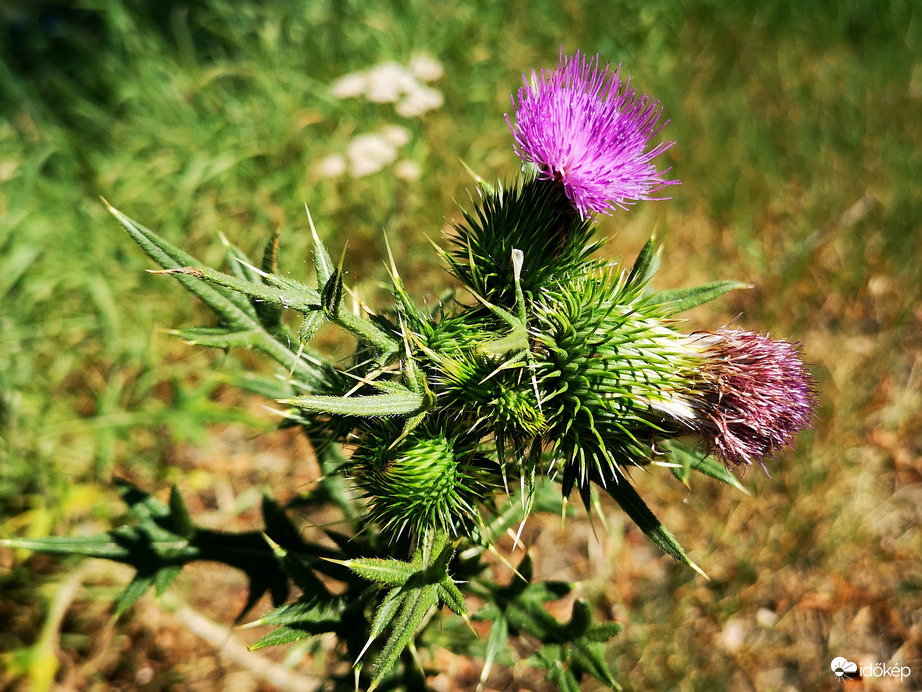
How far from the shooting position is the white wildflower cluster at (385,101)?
3756 mm

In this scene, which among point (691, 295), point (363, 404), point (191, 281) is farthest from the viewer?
point (691, 295)

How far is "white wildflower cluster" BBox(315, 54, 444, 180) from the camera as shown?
3756mm

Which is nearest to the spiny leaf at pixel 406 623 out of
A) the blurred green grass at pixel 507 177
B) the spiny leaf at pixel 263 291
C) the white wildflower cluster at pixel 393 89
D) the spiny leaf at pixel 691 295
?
the spiny leaf at pixel 263 291

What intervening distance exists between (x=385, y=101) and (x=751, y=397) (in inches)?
129

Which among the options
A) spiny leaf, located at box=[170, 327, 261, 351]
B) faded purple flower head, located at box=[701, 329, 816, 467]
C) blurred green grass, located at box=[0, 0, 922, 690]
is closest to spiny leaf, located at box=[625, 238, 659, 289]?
faded purple flower head, located at box=[701, 329, 816, 467]

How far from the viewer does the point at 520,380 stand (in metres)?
1.48

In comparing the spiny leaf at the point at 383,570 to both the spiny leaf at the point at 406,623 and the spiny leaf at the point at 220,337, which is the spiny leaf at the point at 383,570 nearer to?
the spiny leaf at the point at 406,623

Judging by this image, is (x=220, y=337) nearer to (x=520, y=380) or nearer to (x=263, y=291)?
(x=263, y=291)

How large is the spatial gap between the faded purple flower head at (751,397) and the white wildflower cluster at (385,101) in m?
2.69

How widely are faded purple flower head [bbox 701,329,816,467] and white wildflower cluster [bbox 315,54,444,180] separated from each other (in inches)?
106

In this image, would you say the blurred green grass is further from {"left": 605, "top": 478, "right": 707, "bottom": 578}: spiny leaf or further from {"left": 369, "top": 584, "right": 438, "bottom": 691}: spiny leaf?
{"left": 369, "top": 584, "right": 438, "bottom": 691}: spiny leaf

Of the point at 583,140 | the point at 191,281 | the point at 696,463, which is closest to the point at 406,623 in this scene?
the point at 696,463

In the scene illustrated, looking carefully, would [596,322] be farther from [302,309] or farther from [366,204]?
[366,204]

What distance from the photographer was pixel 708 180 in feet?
15.8
